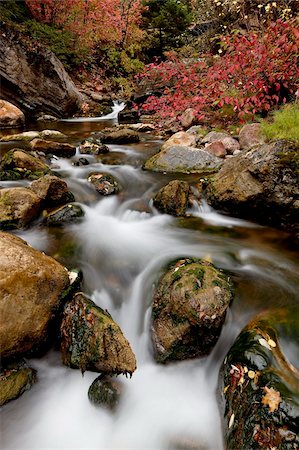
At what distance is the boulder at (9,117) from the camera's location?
9430 mm

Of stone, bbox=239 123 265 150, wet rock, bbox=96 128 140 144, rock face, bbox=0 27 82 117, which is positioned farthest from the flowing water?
rock face, bbox=0 27 82 117

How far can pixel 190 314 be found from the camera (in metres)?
2.49

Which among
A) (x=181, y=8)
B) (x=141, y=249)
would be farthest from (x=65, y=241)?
(x=181, y=8)

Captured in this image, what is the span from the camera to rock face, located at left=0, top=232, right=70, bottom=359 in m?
2.32

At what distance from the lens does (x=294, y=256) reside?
135 inches

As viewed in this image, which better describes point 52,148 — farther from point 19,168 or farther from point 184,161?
point 184,161

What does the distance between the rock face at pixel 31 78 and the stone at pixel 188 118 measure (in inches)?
201

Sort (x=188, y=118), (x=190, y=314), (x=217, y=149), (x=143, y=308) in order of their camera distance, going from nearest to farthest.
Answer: (x=190, y=314)
(x=143, y=308)
(x=217, y=149)
(x=188, y=118)

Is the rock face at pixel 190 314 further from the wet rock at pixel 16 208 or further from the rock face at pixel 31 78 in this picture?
the rock face at pixel 31 78

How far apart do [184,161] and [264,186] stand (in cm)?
237

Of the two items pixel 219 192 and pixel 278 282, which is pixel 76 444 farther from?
pixel 219 192

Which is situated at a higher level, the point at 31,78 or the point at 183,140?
the point at 31,78

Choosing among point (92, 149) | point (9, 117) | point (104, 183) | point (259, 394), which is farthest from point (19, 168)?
point (9, 117)

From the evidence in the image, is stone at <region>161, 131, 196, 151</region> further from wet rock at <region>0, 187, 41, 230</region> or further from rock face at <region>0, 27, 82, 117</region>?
rock face at <region>0, 27, 82, 117</region>
